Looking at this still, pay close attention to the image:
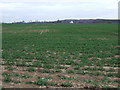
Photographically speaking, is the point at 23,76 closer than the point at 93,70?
Yes

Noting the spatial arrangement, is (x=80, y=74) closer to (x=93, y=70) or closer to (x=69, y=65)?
(x=93, y=70)

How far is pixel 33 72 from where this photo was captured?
35.9ft

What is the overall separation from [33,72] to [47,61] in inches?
113

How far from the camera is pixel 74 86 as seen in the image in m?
8.43

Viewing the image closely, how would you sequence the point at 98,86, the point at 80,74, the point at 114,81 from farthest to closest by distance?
the point at 80,74 → the point at 114,81 → the point at 98,86

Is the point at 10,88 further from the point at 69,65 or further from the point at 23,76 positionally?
the point at 69,65

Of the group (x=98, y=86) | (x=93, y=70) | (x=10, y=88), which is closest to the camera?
(x=10, y=88)

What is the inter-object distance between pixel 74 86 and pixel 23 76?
7.90 feet

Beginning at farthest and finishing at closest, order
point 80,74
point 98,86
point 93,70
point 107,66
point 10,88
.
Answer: point 107,66, point 93,70, point 80,74, point 98,86, point 10,88

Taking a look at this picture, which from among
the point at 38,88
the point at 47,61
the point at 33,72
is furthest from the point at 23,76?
the point at 47,61

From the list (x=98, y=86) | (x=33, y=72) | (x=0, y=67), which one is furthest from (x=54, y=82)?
(x=0, y=67)

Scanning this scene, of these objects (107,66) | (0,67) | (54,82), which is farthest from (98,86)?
(0,67)

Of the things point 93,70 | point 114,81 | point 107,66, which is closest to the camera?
point 114,81

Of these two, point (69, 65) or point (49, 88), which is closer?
point (49, 88)
